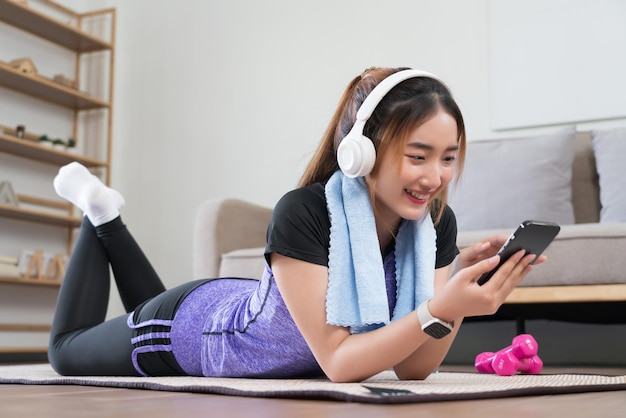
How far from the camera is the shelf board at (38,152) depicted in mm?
3828

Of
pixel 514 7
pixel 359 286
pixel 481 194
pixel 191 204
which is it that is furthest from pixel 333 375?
pixel 191 204

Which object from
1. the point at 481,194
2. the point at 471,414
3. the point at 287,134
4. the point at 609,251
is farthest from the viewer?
the point at 287,134

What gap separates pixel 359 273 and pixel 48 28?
348 centimetres

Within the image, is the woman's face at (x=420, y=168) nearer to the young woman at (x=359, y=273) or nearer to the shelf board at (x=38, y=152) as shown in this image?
the young woman at (x=359, y=273)

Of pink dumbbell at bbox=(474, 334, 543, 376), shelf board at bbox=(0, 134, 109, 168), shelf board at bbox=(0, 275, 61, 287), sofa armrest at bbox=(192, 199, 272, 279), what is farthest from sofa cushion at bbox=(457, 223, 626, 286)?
shelf board at bbox=(0, 134, 109, 168)

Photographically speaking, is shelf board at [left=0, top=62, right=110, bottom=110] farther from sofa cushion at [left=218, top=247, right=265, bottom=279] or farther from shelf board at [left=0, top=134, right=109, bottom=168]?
sofa cushion at [left=218, top=247, right=265, bottom=279]

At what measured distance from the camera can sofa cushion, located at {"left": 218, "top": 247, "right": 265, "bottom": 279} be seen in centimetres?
271

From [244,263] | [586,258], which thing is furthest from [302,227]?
[244,263]

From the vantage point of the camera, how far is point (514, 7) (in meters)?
3.36

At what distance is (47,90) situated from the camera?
162 inches

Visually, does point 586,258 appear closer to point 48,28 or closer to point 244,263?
point 244,263

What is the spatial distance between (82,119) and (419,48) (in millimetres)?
2111

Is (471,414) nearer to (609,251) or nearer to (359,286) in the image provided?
(359,286)

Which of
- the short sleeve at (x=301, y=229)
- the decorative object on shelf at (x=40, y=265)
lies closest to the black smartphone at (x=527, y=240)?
the short sleeve at (x=301, y=229)
